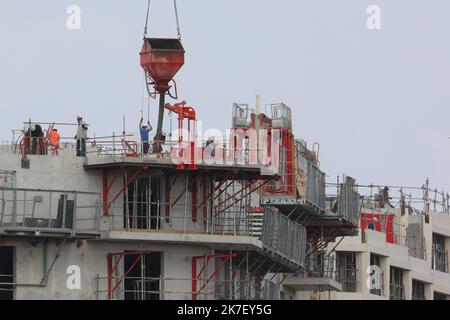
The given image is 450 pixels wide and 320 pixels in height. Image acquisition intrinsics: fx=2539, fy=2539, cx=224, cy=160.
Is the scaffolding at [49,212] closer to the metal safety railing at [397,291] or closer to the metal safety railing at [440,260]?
the metal safety railing at [397,291]

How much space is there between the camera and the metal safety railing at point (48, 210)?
372ft

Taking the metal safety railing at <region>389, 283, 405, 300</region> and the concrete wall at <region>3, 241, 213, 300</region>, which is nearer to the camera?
the concrete wall at <region>3, 241, 213, 300</region>

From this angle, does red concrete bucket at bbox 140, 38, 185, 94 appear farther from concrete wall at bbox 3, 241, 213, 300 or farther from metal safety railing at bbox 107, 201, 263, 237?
concrete wall at bbox 3, 241, 213, 300

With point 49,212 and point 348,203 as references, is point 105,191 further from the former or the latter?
point 348,203

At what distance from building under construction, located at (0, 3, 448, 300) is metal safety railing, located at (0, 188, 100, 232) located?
0.05m

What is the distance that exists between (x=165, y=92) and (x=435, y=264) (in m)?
67.8

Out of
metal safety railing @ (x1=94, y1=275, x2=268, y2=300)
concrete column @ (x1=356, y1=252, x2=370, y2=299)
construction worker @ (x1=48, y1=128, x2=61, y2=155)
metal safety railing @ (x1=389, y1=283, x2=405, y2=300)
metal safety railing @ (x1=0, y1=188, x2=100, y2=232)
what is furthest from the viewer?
metal safety railing @ (x1=389, y1=283, x2=405, y2=300)

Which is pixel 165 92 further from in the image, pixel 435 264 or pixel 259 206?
pixel 435 264

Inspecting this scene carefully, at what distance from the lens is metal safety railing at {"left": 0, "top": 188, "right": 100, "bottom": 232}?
372 ft

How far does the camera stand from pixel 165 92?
11875 centimetres

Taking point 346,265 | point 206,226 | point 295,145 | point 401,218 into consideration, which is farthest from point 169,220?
point 401,218

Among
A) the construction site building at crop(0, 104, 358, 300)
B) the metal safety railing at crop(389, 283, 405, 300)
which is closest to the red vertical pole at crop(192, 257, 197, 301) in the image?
the construction site building at crop(0, 104, 358, 300)

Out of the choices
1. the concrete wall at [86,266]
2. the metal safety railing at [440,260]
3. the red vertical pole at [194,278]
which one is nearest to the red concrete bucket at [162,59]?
the concrete wall at [86,266]

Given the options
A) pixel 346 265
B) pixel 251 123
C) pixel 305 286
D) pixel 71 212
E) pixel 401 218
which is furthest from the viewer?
pixel 401 218
